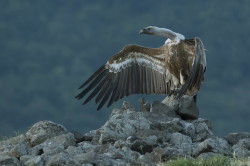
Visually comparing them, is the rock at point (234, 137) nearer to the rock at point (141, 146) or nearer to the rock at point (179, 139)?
the rock at point (179, 139)

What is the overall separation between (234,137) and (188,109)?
174cm

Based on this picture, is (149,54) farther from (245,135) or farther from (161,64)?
(245,135)

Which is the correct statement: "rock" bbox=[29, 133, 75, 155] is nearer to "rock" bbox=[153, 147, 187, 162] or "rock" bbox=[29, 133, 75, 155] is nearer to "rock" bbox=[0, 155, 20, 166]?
"rock" bbox=[0, 155, 20, 166]

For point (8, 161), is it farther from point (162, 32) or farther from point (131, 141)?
point (162, 32)

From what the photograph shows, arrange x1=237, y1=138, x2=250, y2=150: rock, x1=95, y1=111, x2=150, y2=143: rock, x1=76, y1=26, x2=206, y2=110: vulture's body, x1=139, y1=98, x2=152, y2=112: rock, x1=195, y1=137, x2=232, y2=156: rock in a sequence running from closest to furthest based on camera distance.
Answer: x1=195, y1=137, x2=232, y2=156: rock, x1=237, y1=138, x2=250, y2=150: rock, x1=95, y1=111, x2=150, y2=143: rock, x1=139, y1=98, x2=152, y2=112: rock, x1=76, y1=26, x2=206, y2=110: vulture's body

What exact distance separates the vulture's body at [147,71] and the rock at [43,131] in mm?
2233

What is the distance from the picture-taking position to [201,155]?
449 inches

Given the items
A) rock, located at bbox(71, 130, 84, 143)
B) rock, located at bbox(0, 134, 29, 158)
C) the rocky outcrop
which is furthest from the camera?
rock, located at bbox(71, 130, 84, 143)

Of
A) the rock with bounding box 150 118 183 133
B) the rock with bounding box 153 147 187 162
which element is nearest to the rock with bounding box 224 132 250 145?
the rock with bounding box 150 118 183 133

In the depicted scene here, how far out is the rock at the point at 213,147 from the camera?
461 inches

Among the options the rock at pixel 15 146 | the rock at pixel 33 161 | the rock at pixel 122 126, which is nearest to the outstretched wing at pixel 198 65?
the rock at pixel 122 126

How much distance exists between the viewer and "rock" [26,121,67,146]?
45.2ft

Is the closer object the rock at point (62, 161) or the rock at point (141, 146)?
the rock at point (62, 161)

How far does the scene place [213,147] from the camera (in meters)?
11.8
